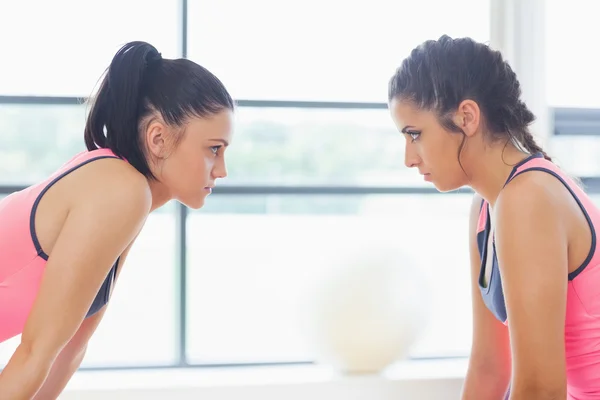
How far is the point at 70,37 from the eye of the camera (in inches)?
103

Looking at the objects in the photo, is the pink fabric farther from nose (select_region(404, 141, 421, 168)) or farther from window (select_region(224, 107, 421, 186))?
window (select_region(224, 107, 421, 186))

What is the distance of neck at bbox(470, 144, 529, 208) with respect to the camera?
1.40 m

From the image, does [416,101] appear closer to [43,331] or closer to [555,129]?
[43,331]

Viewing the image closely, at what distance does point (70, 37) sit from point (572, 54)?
6.67ft

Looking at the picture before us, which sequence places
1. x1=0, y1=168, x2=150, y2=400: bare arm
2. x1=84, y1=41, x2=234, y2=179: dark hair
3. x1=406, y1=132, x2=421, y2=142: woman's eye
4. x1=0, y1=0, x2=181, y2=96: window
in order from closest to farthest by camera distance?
x1=0, y1=168, x2=150, y2=400: bare arm, x1=84, y1=41, x2=234, y2=179: dark hair, x1=406, y1=132, x2=421, y2=142: woman's eye, x1=0, y1=0, x2=181, y2=96: window

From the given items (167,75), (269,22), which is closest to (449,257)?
(269,22)

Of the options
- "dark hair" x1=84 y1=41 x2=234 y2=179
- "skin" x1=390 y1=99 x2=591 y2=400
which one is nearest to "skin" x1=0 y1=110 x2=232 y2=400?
"dark hair" x1=84 y1=41 x2=234 y2=179

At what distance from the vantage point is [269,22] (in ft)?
8.89

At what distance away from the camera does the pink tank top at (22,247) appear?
3.99 feet

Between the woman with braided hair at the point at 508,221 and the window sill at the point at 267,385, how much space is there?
72 cm

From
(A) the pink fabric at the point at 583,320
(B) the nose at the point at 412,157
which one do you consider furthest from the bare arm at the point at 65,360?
(A) the pink fabric at the point at 583,320

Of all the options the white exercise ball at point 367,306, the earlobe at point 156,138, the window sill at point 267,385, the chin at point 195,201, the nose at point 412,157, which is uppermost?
the earlobe at point 156,138

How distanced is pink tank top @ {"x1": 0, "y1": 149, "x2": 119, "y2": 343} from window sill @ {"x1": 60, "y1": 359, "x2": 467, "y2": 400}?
1079 millimetres

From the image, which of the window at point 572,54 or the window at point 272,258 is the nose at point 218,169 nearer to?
the window at point 272,258
